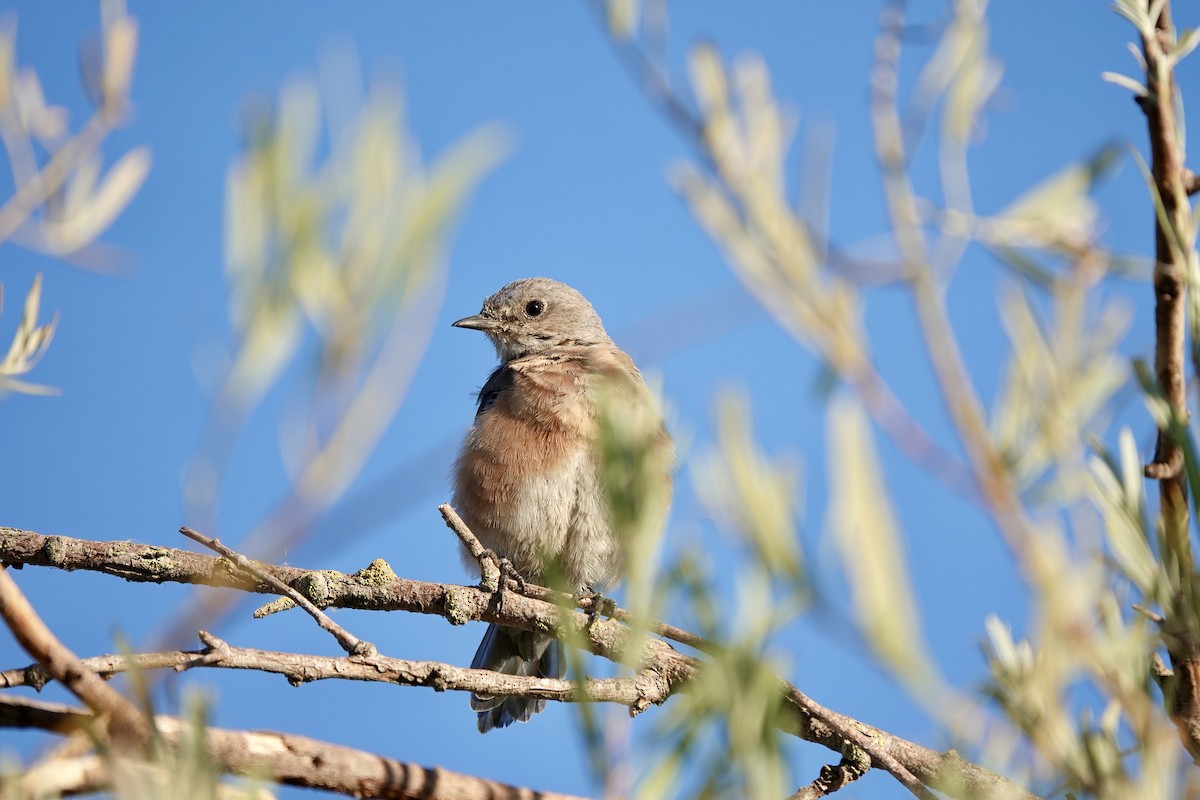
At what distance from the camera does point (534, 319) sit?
6.84m

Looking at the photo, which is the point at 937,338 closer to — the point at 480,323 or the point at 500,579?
the point at 500,579

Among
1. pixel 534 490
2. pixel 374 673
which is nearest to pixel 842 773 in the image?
pixel 374 673

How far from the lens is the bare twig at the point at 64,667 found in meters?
1.58

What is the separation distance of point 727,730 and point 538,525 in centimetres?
402

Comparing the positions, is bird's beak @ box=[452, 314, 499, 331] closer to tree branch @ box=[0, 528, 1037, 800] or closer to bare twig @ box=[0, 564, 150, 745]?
tree branch @ box=[0, 528, 1037, 800]

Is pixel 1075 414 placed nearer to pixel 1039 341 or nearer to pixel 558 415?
pixel 1039 341

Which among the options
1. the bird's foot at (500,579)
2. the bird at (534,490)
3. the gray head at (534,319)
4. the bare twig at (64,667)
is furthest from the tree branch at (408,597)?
the gray head at (534,319)

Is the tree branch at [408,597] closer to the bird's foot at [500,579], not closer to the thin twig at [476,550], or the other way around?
the bird's foot at [500,579]

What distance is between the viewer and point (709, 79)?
1.43m

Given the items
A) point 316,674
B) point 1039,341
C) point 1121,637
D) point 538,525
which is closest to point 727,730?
point 1121,637

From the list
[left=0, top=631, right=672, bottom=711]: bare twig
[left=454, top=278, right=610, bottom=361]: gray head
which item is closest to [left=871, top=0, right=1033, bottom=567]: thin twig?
[left=0, top=631, right=672, bottom=711]: bare twig

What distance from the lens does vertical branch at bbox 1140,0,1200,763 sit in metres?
1.41

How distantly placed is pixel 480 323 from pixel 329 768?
4.91m

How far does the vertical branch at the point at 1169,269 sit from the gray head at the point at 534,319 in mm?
4984
